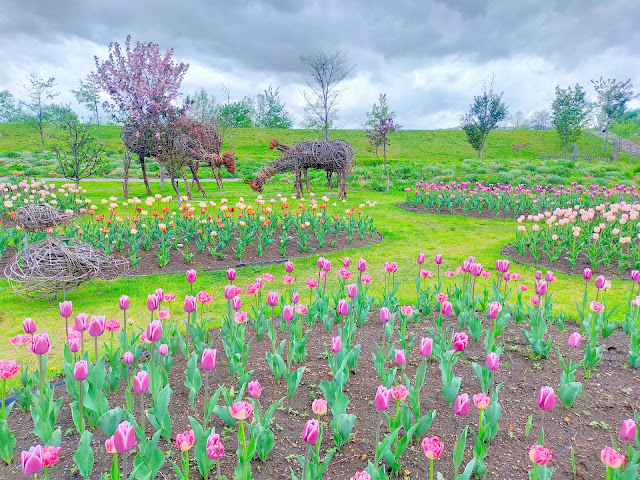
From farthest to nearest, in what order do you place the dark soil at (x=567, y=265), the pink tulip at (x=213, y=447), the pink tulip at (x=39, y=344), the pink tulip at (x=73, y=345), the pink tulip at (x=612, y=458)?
the dark soil at (x=567, y=265)
the pink tulip at (x=73, y=345)
the pink tulip at (x=39, y=344)
the pink tulip at (x=213, y=447)
the pink tulip at (x=612, y=458)

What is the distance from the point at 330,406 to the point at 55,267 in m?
4.95

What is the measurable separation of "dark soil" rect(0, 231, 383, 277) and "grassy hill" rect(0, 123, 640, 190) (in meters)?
13.8

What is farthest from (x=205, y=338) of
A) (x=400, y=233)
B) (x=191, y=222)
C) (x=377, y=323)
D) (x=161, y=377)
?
(x=400, y=233)

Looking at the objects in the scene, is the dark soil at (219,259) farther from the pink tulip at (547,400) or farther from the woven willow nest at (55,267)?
the pink tulip at (547,400)

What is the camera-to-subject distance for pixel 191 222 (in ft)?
32.0

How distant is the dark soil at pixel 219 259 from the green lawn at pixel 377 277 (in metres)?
0.31

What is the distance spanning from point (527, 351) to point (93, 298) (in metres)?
6.12

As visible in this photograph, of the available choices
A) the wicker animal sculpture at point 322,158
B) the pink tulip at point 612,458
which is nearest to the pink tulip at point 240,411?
the pink tulip at point 612,458

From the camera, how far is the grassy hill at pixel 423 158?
25297 mm

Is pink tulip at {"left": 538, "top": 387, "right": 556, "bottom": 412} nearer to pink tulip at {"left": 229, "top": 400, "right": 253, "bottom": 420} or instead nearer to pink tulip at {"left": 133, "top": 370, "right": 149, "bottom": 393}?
pink tulip at {"left": 229, "top": 400, "right": 253, "bottom": 420}

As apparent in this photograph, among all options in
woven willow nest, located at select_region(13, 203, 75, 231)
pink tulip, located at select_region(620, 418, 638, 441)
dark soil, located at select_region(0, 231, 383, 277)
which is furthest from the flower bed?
dark soil, located at select_region(0, 231, 383, 277)

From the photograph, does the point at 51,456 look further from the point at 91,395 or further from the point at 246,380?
the point at 246,380

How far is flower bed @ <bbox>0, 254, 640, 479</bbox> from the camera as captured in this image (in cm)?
245

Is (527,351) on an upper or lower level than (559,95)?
lower
